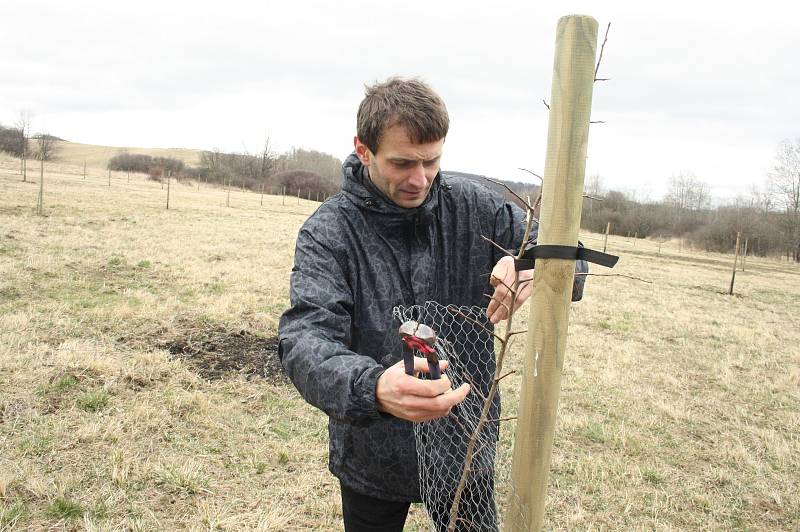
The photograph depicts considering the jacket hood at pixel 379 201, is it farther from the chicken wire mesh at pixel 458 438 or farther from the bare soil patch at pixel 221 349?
the bare soil patch at pixel 221 349

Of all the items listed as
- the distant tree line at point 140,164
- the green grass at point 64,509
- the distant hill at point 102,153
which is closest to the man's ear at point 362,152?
the green grass at point 64,509

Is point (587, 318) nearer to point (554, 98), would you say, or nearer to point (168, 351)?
point (168, 351)

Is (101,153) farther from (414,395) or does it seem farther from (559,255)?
(414,395)

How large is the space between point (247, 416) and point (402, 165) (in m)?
3.97

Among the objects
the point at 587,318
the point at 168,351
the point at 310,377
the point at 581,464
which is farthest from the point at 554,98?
the point at 587,318

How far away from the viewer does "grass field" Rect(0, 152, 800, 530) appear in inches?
150

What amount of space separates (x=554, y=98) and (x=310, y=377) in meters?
0.98

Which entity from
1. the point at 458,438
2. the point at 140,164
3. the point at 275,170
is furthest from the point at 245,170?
the point at 458,438

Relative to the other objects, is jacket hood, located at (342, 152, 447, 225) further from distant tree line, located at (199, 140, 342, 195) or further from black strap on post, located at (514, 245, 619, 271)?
distant tree line, located at (199, 140, 342, 195)

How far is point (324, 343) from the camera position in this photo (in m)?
1.48

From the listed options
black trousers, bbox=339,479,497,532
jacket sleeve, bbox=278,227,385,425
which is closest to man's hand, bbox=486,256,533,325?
jacket sleeve, bbox=278,227,385,425

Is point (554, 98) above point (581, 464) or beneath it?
above

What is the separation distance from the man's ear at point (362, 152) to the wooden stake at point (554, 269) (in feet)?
2.01

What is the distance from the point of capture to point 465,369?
208 centimetres
